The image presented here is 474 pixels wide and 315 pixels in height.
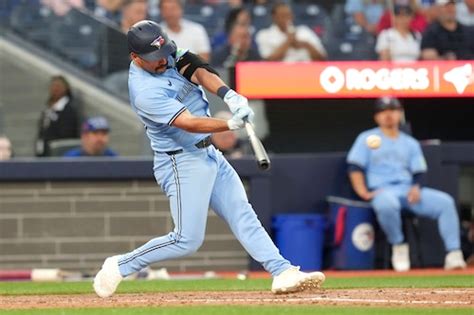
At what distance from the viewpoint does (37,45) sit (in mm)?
12547

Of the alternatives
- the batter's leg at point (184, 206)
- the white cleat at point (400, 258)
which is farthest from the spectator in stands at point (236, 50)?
the batter's leg at point (184, 206)

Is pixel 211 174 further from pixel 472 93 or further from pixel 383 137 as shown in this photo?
pixel 472 93

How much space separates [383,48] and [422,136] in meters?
1.11

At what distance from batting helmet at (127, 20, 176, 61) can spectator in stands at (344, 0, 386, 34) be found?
555 centimetres

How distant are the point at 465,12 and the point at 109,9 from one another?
12.2 feet

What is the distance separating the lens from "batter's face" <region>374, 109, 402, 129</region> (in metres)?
11.8

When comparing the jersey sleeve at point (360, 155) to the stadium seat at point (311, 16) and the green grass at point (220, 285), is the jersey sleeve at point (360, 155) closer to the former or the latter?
the stadium seat at point (311, 16)

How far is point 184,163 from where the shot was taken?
768 centimetres

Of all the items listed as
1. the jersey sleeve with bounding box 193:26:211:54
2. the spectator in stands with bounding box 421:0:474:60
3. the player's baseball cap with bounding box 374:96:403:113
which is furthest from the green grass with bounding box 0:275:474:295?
the spectator in stands with bounding box 421:0:474:60

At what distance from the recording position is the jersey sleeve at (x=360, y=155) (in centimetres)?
1193

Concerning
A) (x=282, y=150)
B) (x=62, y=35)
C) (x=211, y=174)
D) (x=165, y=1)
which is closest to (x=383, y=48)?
(x=282, y=150)

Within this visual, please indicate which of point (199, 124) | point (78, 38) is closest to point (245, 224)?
point (199, 124)

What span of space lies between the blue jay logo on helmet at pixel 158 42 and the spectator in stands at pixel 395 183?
461 cm

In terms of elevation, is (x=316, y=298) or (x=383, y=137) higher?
(x=383, y=137)
